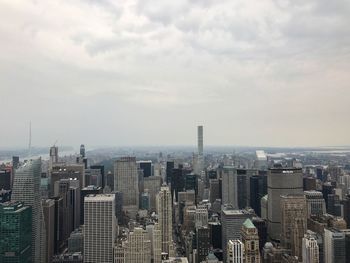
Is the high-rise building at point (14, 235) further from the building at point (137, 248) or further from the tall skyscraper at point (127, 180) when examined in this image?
the tall skyscraper at point (127, 180)

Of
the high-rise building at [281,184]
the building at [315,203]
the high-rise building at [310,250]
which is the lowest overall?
the high-rise building at [310,250]

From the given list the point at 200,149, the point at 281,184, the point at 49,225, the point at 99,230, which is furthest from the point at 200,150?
the point at 49,225

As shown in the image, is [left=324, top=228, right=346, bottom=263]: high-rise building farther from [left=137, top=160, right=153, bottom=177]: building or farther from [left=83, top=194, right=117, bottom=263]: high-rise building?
[left=137, top=160, right=153, bottom=177]: building

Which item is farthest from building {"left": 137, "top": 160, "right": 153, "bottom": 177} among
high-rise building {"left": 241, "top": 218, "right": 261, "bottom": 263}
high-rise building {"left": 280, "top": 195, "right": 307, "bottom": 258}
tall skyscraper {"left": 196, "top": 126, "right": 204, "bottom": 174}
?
high-rise building {"left": 241, "top": 218, "right": 261, "bottom": 263}

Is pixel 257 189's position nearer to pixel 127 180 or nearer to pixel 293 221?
pixel 293 221

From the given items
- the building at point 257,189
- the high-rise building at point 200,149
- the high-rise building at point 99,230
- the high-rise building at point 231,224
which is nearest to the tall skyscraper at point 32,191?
the high-rise building at point 99,230
